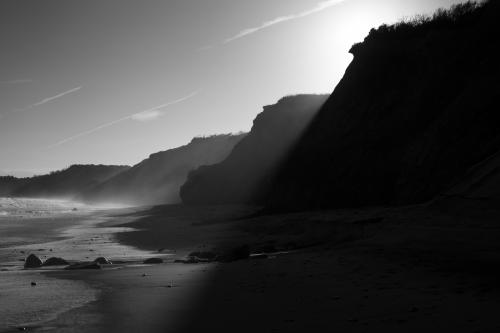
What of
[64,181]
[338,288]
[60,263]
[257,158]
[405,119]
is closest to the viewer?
[338,288]

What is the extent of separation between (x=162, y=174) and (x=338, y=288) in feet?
235

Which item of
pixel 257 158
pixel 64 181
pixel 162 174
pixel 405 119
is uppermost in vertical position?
pixel 64 181

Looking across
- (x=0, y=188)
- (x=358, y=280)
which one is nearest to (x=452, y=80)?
(x=358, y=280)

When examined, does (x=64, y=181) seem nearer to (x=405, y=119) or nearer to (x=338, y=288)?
(x=405, y=119)

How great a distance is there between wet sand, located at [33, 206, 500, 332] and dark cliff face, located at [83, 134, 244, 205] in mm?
55177

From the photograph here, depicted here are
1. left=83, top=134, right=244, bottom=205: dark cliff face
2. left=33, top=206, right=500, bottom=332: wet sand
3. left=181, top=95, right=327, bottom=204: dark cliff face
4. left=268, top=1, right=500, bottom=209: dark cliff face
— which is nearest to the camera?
left=33, top=206, right=500, bottom=332: wet sand

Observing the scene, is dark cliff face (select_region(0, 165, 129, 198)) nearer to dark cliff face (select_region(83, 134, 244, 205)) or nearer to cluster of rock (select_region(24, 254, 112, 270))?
dark cliff face (select_region(83, 134, 244, 205))

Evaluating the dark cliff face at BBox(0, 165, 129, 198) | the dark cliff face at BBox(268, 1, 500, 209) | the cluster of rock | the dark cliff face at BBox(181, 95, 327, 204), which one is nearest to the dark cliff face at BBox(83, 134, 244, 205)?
the dark cliff face at BBox(181, 95, 327, 204)

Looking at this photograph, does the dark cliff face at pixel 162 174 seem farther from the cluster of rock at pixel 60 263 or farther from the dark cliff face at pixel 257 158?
the cluster of rock at pixel 60 263

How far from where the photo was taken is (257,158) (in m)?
37.2

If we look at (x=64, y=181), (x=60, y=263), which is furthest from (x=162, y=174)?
(x=60, y=263)

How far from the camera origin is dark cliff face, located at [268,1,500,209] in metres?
13.1

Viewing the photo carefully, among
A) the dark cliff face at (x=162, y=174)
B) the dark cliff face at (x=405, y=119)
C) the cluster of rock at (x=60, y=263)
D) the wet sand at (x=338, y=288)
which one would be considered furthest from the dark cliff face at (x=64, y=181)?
the wet sand at (x=338, y=288)

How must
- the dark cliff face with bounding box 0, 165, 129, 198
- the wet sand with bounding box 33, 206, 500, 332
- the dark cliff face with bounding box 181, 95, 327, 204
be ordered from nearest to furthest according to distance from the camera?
the wet sand with bounding box 33, 206, 500, 332, the dark cliff face with bounding box 181, 95, 327, 204, the dark cliff face with bounding box 0, 165, 129, 198
